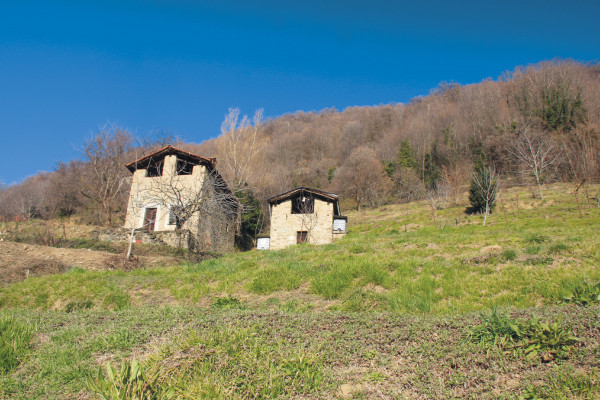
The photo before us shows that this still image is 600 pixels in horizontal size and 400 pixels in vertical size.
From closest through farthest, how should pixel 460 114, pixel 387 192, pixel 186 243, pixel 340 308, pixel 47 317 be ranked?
pixel 47 317, pixel 340 308, pixel 186 243, pixel 387 192, pixel 460 114

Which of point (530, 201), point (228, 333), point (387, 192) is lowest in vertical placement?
point (228, 333)

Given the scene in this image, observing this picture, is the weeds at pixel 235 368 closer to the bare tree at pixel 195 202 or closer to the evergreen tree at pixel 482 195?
the bare tree at pixel 195 202

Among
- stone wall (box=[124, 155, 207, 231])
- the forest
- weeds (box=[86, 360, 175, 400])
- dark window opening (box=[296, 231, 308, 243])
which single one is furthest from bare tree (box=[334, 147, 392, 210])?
weeds (box=[86, 360, 175, 400])

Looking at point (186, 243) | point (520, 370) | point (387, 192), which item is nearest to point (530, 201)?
point (387, 192)

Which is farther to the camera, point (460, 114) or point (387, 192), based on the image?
point (460, 114)

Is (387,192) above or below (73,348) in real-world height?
above

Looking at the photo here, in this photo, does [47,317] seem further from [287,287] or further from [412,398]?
[412,398]

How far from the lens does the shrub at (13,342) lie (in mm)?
3918

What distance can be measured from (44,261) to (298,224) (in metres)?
15.3

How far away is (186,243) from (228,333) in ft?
62.4

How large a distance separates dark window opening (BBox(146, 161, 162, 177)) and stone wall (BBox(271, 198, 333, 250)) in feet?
30.8

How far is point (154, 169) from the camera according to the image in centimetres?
2673

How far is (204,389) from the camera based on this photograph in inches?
121

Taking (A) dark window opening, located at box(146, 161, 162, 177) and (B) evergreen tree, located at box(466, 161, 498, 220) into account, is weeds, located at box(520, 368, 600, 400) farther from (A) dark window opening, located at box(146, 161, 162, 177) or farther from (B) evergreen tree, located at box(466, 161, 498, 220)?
(B) evergreen tree, located at box(466, 161, 498, 220)
